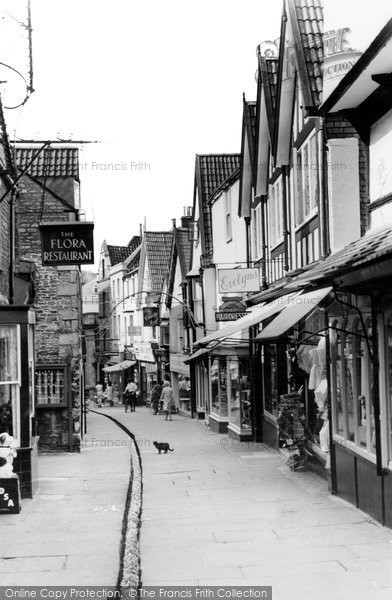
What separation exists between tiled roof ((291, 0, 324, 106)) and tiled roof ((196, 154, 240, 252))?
48.2ft

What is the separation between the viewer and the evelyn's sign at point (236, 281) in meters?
19.2

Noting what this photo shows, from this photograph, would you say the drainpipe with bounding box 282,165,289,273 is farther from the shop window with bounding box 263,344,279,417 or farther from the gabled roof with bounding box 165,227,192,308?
the gabled roof with bounding box 165,227,192,308

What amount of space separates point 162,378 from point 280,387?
28278 millimetres

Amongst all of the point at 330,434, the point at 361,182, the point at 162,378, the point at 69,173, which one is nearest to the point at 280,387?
the point at 330,434

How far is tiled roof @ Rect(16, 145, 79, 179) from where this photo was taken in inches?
882

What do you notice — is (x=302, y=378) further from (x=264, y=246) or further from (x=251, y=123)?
(x=251, y=123)

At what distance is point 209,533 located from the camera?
31.5 ft

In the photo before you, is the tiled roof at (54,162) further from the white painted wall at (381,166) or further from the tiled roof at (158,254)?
the tiled roof at (158,254)

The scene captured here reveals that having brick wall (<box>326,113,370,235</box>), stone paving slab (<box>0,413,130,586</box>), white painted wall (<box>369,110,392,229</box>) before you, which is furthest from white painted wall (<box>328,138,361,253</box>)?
stone paving slab (<box>0,413,130,586</box>)

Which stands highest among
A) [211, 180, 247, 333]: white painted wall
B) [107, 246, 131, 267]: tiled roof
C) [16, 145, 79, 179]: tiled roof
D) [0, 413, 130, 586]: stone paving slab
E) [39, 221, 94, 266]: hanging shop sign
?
[107, 246, 131, 267]: tiled roof

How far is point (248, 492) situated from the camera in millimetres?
12797

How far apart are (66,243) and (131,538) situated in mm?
9472

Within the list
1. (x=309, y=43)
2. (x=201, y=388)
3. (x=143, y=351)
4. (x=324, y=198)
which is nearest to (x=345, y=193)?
(x=324, y=198)

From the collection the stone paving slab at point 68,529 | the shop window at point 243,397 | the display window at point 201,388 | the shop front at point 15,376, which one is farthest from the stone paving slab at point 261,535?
the display window at point 201,388
